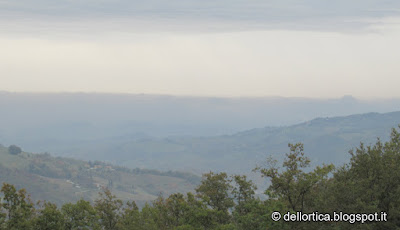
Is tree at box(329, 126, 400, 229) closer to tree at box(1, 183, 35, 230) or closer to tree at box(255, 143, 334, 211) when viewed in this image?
tree at box(255, 143, 334, 211)

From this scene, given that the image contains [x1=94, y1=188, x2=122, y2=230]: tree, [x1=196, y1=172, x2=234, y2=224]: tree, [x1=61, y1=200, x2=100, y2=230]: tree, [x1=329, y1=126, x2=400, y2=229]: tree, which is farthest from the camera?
[x1=94, y1=188, x2=122, y2=230]: tree

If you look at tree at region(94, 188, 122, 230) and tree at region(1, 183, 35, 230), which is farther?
tree at region(94, 188, 122, 230)

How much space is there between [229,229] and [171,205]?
15.1 metres

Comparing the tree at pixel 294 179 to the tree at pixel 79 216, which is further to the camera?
the tree at pixel 79 216

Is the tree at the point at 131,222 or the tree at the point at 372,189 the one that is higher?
the tree at the point at 372,189

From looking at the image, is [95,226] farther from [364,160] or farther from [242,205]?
[364,160]

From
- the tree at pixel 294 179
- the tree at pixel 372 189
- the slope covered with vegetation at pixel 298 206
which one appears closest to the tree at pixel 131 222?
the slope covered with vegetation at pixel 298 206

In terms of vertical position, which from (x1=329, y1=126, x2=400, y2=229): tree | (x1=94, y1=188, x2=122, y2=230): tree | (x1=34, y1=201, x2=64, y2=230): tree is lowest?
(x1=34, y1=201, x2=64, y2=230): tree

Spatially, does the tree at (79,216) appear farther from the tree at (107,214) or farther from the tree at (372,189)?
the tree at (372,189)

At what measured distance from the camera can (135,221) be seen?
211ft

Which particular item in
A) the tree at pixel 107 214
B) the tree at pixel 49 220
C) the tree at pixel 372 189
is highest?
the tree at pixel 372 189

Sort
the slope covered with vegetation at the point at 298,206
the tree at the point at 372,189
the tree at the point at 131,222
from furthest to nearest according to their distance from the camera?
the tree at the point at 131,222 → the slope covered with vegetation at the point at 298,206 → the tree at the point at 372,189

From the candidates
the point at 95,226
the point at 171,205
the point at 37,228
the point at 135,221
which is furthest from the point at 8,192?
the point at 171,205

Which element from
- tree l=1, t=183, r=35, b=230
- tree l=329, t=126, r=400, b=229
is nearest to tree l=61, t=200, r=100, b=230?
tree l=1, t=183, r=35, b=230
